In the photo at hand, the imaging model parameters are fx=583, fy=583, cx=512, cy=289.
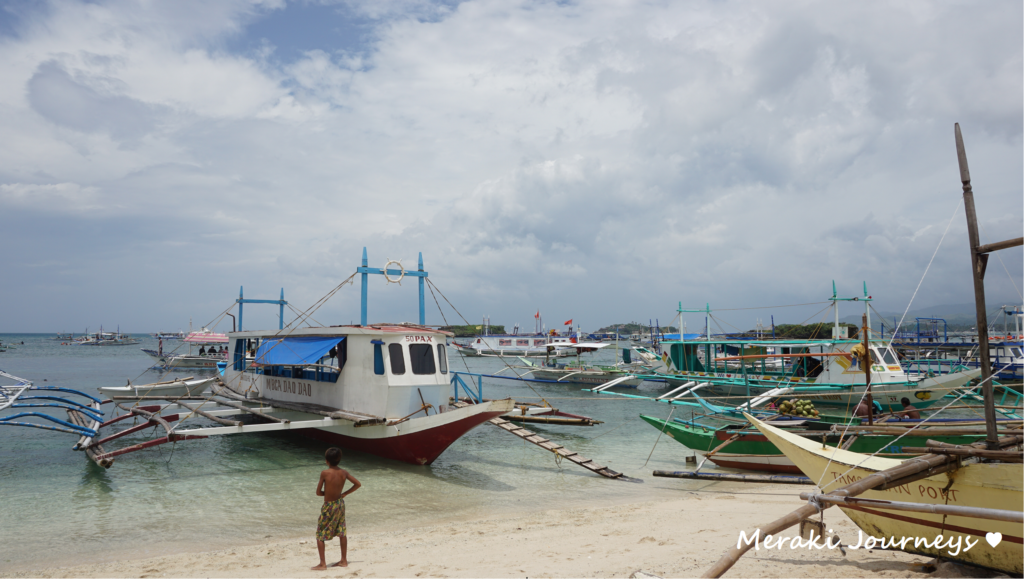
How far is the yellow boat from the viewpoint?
17.9 ft

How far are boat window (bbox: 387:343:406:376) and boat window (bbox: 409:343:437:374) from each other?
223 millimetres

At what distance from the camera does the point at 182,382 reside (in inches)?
931

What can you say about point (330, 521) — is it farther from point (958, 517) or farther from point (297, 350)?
point (297, 350)

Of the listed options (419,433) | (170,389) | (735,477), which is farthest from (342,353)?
(170,389)

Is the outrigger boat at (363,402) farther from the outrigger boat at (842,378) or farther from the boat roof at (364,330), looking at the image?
the outrigger boat at (842,378)

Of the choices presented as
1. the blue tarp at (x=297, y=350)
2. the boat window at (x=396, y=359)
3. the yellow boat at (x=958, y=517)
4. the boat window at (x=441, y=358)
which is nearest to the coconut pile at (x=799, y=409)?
the yellow boat at (x=958, y=517)

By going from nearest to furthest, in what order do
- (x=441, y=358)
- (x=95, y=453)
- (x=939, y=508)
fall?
(x=939, y=508) → (x=95, y=453) → (x=441, y=358)

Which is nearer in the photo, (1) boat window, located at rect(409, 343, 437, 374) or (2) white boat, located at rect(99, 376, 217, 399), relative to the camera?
(1) boat window, located at rect(409, 343, 437, 374)

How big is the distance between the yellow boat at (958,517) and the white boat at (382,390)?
251 inches

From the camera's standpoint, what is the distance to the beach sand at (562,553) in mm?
6297

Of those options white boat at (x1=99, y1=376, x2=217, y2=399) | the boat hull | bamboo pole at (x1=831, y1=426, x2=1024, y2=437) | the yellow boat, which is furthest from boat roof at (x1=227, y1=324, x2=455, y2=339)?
Answer: white boat at (x1=99, y1=376, x2=217, y2=399)

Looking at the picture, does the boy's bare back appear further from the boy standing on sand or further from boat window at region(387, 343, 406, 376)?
boat window at region(387, 343, 406, 376)

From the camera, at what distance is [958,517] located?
5848 millimetres

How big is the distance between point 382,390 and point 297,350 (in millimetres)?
2726
